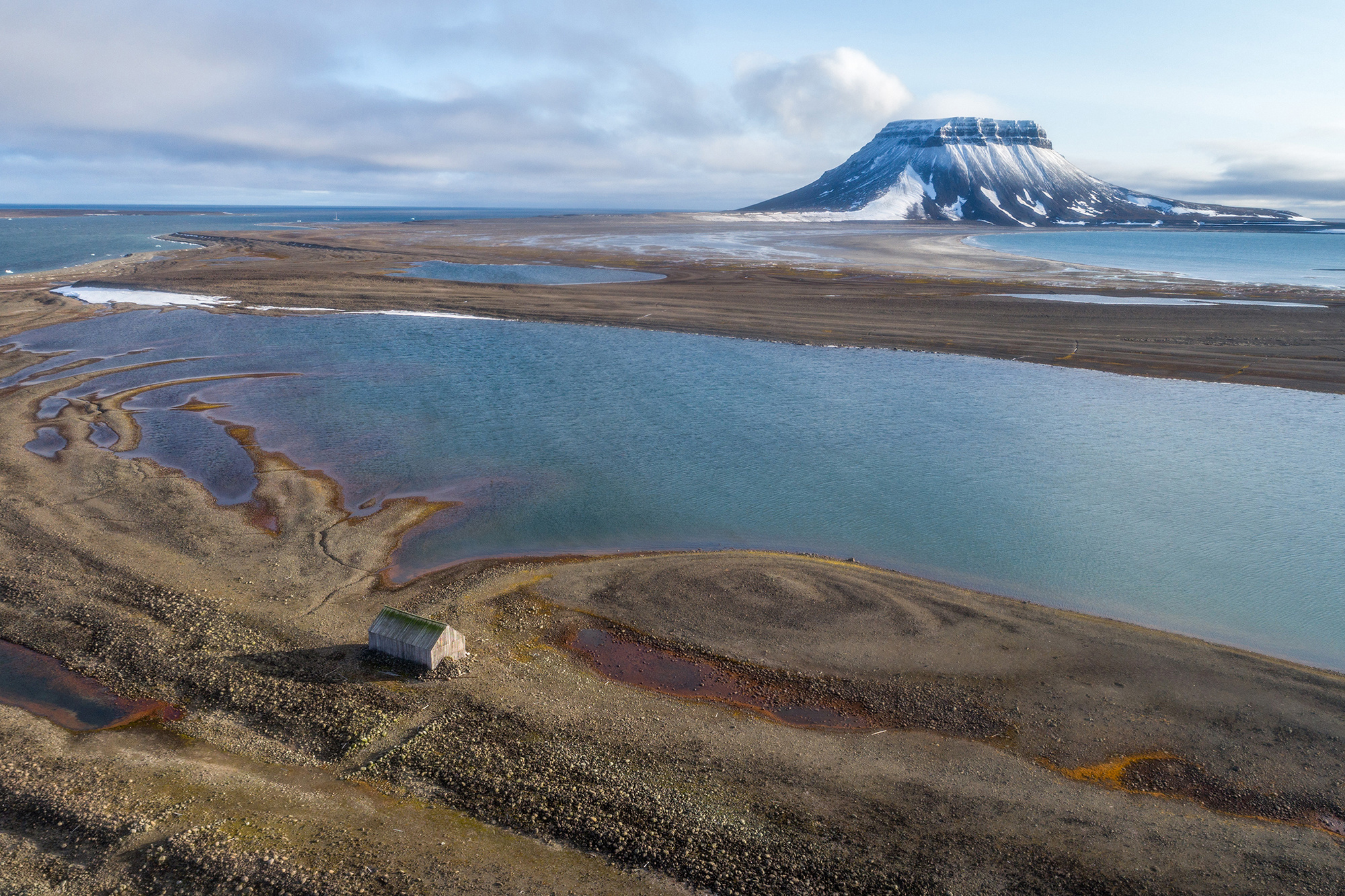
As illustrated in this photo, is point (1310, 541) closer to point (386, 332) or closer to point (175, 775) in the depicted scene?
point (175, 775)

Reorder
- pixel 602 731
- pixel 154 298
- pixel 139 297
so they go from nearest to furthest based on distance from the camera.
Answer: pixel 602 731 → pixel 154 298 → pixel 139 297

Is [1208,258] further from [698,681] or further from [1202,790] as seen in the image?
[698,681]

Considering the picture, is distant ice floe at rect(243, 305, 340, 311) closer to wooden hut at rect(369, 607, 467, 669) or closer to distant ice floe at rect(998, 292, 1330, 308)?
wooden hut at rect(369, 607, 467, 669)

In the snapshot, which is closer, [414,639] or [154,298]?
[414,639]

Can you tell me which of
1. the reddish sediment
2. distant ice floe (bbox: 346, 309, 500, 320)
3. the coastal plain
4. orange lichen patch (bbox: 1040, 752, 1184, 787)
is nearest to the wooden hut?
the coastal plain

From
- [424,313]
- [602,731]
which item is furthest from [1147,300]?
[602,731]
